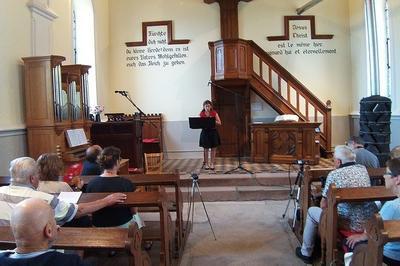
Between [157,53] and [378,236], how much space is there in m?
8.34

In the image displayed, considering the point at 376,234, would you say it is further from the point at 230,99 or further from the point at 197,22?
the point at 197,22

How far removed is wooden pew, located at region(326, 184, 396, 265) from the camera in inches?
→ 113

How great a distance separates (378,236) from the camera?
2.00 metres

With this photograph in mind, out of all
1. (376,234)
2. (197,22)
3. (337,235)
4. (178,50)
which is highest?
(197,22)

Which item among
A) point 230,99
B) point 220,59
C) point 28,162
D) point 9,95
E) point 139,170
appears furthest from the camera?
point 230,99

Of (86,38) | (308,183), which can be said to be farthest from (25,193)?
(86,38)

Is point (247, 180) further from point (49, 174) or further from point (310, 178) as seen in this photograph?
point (49, 174)

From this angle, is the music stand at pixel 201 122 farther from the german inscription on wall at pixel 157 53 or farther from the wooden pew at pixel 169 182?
the german inscription on wall at pixel 157 53

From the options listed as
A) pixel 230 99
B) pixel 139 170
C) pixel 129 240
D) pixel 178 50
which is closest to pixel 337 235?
pixel 129 240

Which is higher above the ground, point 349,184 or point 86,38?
point 86,38

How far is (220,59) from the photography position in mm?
8523

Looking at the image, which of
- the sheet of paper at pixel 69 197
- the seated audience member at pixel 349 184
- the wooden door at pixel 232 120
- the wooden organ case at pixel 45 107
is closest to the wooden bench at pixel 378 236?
the seated audience member at pixel 349 184

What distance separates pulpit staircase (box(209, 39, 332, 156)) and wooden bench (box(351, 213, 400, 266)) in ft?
21.5

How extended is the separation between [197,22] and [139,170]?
468 cm
